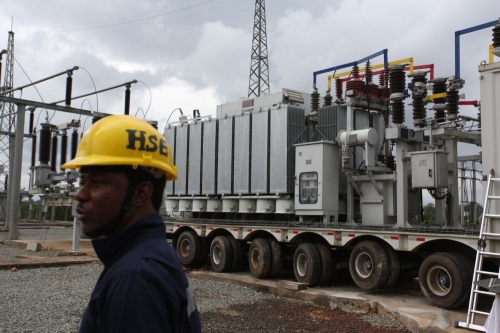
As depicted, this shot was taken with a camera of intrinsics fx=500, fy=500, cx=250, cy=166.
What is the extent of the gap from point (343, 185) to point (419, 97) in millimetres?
2927

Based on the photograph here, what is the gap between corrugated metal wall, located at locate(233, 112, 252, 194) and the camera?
523 inches

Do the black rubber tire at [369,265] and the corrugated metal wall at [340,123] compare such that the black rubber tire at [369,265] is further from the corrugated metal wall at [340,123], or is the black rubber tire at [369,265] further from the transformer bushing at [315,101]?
the transformer bushing at [315,101]

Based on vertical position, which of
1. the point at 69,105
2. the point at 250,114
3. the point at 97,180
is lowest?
the point at 97,180

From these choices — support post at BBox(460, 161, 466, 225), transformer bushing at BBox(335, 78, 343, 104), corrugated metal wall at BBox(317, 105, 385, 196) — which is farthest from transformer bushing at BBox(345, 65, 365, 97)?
support post at BBox(460, 161, 466, 225)

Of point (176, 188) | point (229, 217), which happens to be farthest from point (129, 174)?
point (176, 188)

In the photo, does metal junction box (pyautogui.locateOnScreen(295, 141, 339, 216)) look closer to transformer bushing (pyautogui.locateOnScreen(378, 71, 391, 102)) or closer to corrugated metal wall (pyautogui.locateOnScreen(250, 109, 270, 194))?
corrugated metal wall (pyautogui.locateOnScreen(250, 109, 270, 194))

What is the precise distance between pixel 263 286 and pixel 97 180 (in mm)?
9265

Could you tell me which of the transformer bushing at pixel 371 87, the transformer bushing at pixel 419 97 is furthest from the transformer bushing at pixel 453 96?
the transformer bushing at pixel 371 87

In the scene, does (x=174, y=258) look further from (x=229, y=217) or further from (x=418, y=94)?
(x=229, y=217)

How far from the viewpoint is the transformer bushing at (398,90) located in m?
10.2

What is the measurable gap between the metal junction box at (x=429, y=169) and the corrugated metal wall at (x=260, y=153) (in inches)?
163

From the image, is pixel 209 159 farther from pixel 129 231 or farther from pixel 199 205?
pixel 129 231

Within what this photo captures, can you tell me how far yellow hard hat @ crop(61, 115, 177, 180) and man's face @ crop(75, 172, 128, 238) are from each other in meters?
0.08

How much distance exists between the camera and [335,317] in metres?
8.49
